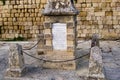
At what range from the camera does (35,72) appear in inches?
280

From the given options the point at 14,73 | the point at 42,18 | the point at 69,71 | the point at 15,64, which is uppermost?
the point at 42,18

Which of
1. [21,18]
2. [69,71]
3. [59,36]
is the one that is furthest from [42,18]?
[69,71]

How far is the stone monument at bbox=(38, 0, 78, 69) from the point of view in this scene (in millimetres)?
7301

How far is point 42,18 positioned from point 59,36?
5680 millimetres

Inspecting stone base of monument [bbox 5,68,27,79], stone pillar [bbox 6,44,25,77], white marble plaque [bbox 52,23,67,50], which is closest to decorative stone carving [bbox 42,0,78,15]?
white marble plaque [bbox 52,23,67,50]

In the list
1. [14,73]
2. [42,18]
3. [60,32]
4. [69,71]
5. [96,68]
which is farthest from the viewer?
[42,18]

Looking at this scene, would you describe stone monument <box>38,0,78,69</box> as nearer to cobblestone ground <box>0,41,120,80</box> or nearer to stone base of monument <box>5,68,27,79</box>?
cobblestone ground <box>0,41,120,80</box>

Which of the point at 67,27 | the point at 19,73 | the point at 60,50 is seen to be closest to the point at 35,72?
the point at 19,73

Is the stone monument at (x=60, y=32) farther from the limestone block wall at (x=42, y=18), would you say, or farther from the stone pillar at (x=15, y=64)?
the limestone block wall at (x=42, y=18)

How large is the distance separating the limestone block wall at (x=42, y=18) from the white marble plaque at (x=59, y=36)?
5390mm

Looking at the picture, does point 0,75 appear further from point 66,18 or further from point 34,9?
point 34,9

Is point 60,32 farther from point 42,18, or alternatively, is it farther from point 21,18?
point 21,18

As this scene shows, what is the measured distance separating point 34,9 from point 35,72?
634 centimetres

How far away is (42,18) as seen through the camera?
12977 mm
